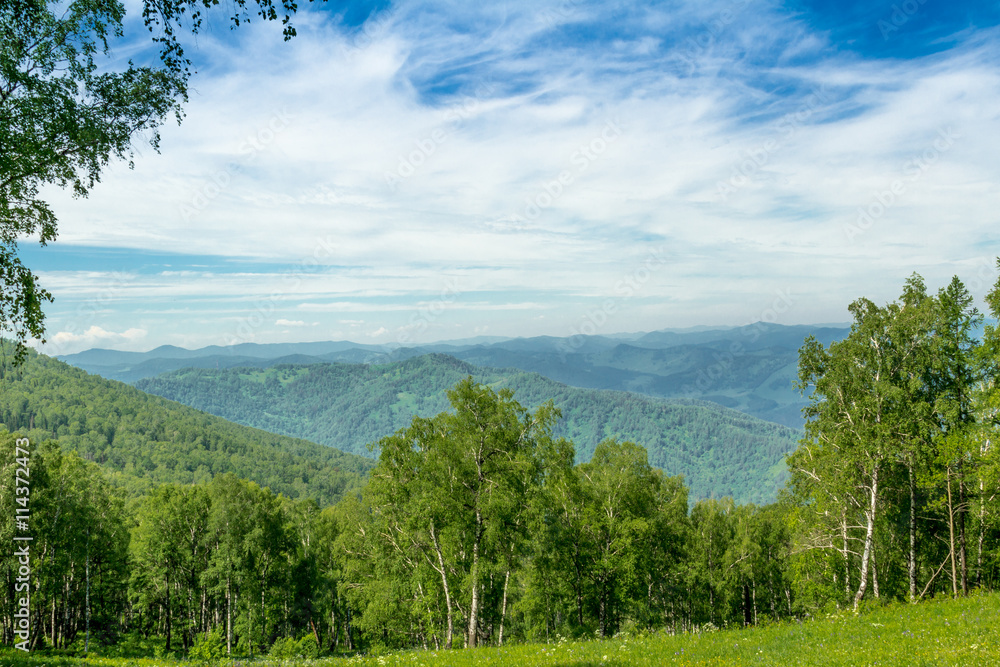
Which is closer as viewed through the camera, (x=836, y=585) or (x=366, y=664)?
(x=366, y=664)

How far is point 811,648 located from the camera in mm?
12172

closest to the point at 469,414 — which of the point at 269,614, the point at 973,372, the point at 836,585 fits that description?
the point at 973,372

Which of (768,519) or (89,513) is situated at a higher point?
(89,513)

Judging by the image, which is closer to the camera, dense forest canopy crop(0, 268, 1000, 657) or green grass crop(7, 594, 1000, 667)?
green grass crop(7, 594, 1000, 667)

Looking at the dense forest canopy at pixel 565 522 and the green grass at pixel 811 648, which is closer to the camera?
the green grass at pixel 811 648

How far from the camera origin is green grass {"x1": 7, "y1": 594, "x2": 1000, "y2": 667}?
1046 centimetres

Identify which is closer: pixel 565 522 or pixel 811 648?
pixel 811 648

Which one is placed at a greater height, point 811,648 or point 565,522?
point 811,648

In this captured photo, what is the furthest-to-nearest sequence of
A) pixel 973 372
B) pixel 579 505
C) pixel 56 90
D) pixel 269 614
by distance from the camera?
pixel 269 614 → pixel 579 505 → pixel 973 372 → pixel 56 90

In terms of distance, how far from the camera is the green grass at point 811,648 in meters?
10.5

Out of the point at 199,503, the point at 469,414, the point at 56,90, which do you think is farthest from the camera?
the point at 199,503

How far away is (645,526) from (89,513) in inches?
1397

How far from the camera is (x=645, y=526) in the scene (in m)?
32.5

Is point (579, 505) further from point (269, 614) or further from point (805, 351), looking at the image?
point (269, 614)
